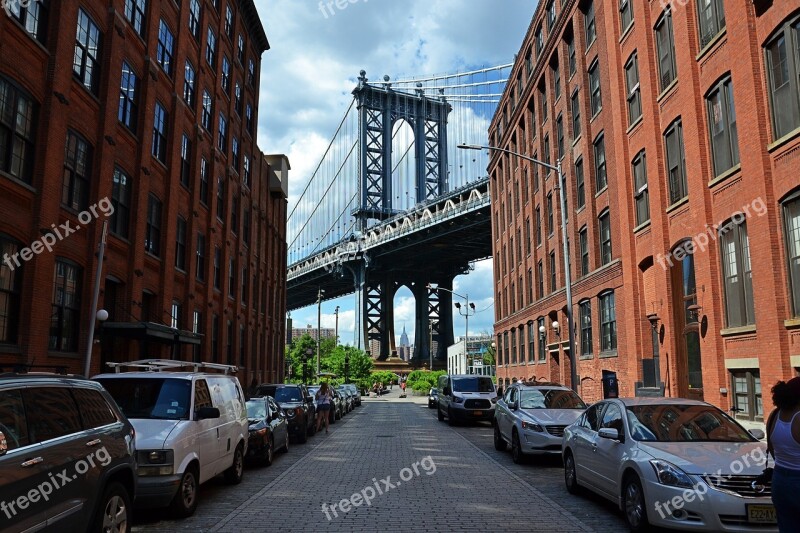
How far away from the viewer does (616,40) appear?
76.3ft

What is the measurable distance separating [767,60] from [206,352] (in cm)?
2179

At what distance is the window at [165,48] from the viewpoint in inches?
866

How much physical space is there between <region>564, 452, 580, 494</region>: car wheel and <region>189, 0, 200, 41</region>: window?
21925 mm

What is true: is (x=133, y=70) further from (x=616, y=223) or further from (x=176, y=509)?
(x=616, y=223)

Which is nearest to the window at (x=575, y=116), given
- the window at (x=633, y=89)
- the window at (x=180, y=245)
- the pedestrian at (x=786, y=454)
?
the window at (x=633, y=89)

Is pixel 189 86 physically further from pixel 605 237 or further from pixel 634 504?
pixel 634 504

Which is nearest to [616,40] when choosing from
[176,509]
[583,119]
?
[583,119]

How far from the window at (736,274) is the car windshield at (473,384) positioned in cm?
1189

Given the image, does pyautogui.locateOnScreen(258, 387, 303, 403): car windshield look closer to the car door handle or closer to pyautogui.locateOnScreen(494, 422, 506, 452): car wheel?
pyautogui.locateOnScreen(494, 422, 506, 452): car wheel

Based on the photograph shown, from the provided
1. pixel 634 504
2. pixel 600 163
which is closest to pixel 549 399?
pixel 634 504

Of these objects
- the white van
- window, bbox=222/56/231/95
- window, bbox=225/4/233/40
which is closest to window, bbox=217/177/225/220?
window, bbox=222/56/231/95

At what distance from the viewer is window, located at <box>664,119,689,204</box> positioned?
18241 mm

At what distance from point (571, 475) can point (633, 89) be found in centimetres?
1584

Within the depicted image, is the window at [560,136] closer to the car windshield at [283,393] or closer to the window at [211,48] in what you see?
the window at [211,48]
